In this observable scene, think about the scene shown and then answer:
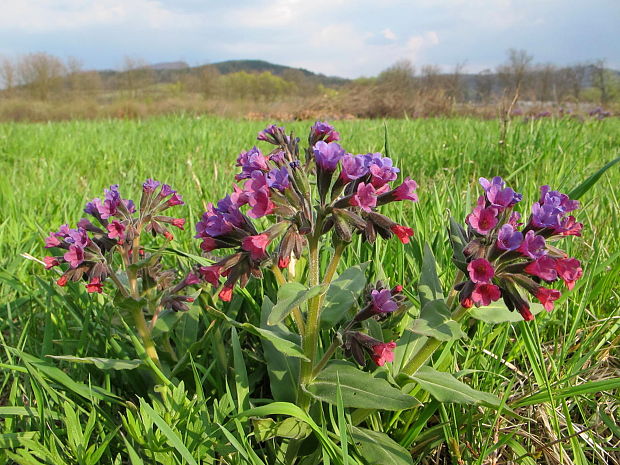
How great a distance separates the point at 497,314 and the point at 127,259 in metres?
1.38

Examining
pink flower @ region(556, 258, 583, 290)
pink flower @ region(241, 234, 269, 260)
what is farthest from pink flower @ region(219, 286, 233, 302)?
pink flower @ region(556, 258, 583, 290)

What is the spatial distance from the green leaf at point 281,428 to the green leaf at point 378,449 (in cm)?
15

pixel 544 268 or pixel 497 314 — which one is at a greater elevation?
pixel 544 268

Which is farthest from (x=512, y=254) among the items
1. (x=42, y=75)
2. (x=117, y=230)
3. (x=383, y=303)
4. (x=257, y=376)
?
(x=42, y=75)

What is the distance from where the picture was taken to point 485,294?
123 centimetres

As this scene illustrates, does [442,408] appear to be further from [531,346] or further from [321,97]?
[321,97]

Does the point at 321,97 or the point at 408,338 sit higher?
the point at 321,97

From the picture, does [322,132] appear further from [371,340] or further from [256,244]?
[371,340]

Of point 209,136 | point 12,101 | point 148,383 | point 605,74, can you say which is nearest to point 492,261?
point 148,383

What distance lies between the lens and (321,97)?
2838 cm

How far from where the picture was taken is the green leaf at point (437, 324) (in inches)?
49.9

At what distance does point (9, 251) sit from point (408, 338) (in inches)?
100

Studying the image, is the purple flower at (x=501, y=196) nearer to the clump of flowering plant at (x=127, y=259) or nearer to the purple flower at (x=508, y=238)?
the purple flower at (x=508, y=238)

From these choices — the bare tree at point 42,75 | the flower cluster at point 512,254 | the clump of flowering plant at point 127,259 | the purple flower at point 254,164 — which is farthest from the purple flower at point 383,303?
the bare tree at point 42,75
